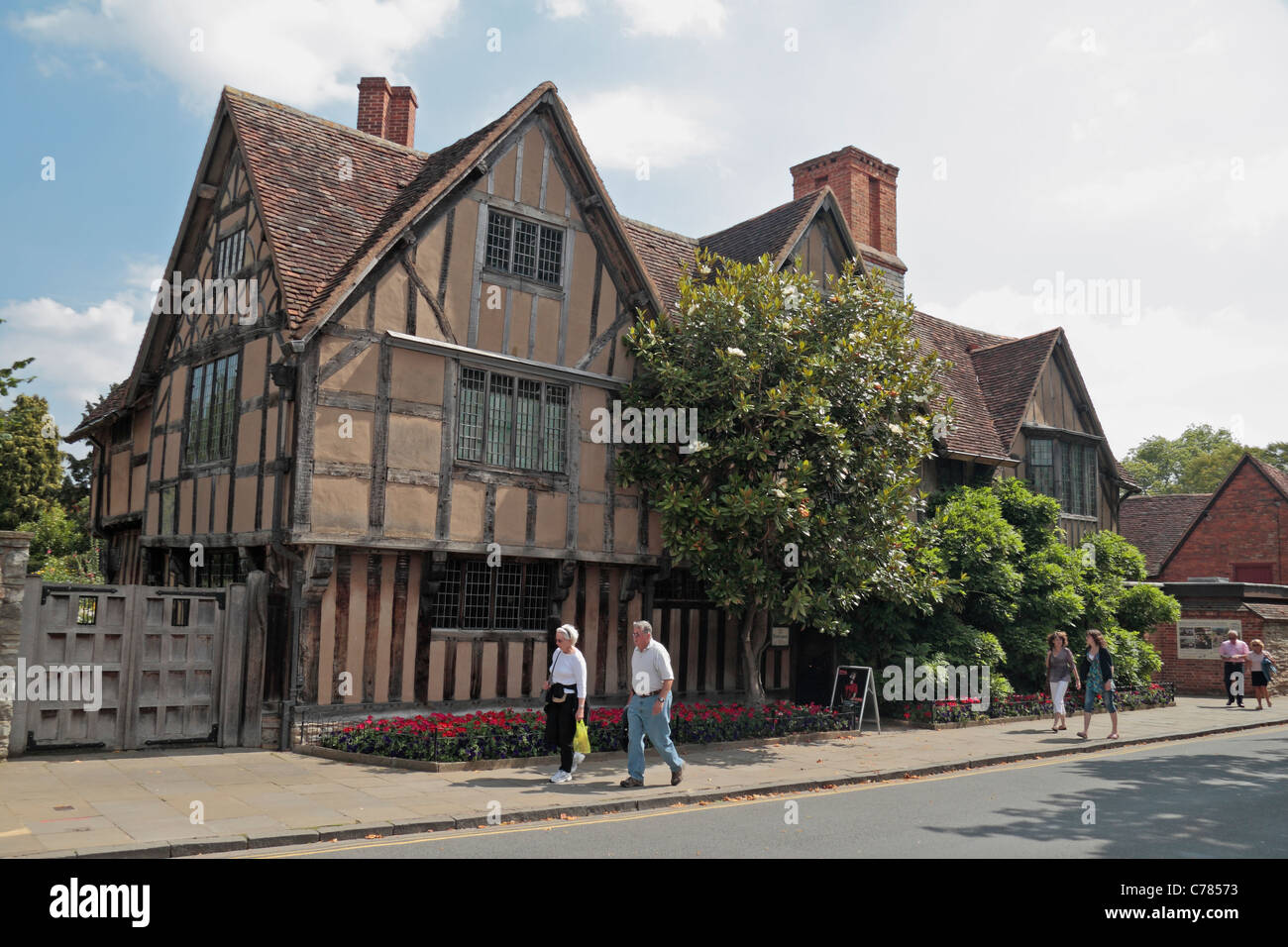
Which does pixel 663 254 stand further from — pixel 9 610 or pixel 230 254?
pixel 9 610

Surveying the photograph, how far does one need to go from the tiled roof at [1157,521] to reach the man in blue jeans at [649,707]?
107 ft

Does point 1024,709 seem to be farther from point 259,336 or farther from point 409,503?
point 259,336

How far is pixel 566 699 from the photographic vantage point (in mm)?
10914

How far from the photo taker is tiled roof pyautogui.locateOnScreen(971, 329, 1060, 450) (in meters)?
24.8

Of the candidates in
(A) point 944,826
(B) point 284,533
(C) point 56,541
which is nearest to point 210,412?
(B) point 284,533

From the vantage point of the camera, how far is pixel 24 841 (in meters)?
7.61

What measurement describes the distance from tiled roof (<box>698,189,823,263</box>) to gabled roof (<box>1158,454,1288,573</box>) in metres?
23.3

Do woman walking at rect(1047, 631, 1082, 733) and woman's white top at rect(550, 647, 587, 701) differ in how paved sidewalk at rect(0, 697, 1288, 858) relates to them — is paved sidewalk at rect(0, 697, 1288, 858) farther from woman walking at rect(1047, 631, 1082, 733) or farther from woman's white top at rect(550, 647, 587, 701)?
woman walking at rect(1047, 631, 1082, 733)

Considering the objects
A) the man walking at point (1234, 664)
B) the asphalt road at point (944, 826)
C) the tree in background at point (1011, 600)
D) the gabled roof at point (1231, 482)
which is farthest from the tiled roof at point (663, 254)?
the gabled roof at point (1231, 482)

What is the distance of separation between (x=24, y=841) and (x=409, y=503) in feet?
23.0

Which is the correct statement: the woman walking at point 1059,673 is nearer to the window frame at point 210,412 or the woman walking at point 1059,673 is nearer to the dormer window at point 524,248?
the dormer window at point 524,248

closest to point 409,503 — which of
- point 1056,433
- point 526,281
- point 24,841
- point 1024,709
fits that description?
point 526,281

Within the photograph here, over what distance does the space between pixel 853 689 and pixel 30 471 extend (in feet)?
114

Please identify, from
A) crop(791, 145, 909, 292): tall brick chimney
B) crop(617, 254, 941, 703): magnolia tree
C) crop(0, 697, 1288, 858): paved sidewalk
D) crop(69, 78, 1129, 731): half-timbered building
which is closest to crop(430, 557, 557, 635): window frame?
crop(69, 78, 1129, 731): half-timbered building
